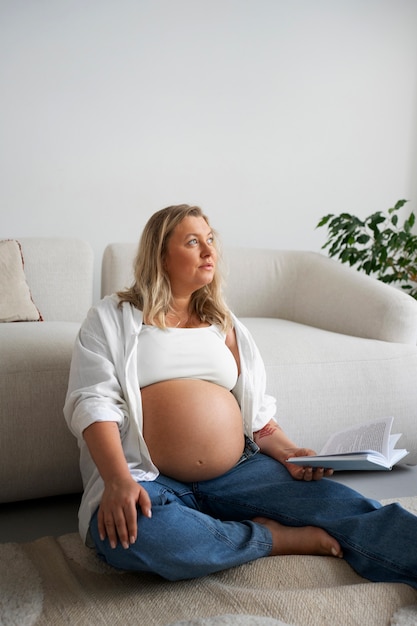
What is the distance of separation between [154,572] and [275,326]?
4.80 feet

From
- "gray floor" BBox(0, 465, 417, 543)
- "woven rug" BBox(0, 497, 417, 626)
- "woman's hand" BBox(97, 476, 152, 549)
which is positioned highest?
"woman's hand" BBox(97, 476, 152, 549)

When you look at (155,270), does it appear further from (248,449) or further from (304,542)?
(304,542)

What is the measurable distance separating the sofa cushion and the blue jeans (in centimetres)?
119

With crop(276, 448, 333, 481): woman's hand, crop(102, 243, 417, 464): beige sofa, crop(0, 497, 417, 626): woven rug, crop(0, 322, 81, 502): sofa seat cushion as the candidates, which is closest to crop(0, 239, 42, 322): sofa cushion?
crop(102, 243, 417, 464): beige sofa

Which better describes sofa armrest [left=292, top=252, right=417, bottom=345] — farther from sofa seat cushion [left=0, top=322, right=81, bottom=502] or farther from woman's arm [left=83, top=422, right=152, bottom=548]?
woman's arm [left=83, top=422, right=152, bottom=548]

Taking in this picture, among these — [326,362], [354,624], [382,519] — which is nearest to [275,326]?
[326,362]

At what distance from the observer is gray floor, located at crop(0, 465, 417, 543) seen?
2147 mm

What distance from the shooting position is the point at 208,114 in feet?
12.9

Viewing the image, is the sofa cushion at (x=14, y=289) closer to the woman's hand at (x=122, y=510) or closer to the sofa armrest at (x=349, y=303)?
the sofa armrest at (x=349, y=303)

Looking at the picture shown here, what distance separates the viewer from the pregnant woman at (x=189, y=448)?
170cm

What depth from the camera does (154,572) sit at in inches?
67.9

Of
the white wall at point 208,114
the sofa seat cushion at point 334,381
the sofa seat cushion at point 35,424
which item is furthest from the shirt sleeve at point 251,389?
the white wall at point 208,114

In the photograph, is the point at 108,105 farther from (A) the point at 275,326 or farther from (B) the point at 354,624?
(B) the point at 354,624

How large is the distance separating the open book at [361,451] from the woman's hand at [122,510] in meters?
0.40
